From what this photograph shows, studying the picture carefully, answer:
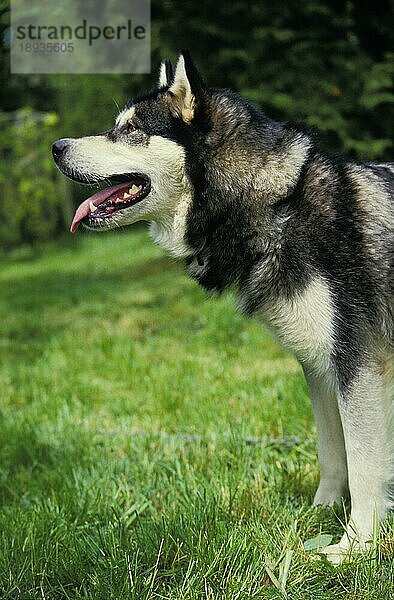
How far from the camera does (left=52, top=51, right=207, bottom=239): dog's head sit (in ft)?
9.86

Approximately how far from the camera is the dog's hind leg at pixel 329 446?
3.23m

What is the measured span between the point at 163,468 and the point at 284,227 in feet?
4.63

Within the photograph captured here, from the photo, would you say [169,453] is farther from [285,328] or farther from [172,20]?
[172,20]

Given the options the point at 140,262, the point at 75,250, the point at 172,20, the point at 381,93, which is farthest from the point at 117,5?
the point at 75,250

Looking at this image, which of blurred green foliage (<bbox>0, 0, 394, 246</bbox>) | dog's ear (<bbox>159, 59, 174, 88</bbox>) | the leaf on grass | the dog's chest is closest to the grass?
the leaf on grass

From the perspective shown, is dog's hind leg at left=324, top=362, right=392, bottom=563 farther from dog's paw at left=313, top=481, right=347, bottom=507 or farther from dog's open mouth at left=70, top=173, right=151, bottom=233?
dog's open mouth at left=70, top=173, right=151, bottom=233

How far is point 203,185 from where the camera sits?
3.00 metres

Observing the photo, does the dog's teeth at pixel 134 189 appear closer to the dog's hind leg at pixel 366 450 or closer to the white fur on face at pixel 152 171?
the white fur on face at pixel 152 171

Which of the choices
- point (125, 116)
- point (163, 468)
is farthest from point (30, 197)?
point (125, 116)

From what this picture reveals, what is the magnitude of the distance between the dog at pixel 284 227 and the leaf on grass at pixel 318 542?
0.13 feet

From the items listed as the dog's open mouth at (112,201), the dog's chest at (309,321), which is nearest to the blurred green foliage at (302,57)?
the dog's open mouth at (112,201)

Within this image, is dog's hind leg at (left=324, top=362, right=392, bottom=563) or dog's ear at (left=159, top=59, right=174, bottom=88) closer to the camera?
dog's hind leg at (left=324, top=362, right=392, bottom=563)

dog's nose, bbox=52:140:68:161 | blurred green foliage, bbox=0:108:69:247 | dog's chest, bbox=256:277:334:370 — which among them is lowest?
blurred green foliage, bbox=0:108:69:247

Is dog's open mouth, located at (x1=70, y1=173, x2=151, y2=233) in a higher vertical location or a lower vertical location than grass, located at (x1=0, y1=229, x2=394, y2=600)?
higher
